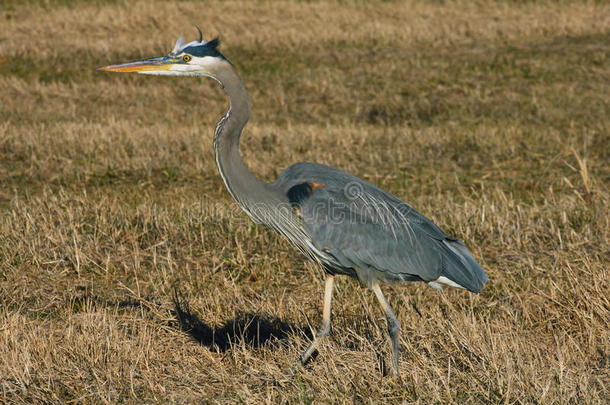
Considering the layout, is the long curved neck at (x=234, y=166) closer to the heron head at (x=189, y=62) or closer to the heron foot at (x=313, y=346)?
the heron head at (x=189, y=62)

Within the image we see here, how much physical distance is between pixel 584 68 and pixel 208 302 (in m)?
13.1

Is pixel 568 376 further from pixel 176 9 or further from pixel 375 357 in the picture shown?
pixel 176 9

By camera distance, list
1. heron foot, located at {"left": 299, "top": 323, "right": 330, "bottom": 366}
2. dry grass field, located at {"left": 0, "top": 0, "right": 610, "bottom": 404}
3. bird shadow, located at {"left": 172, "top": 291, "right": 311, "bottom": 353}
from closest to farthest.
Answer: dry grass field, located at {"left": 0, "top": 0, "right": 610, "bottom": 404} < heron foot, located at {"left": 299, "top": 323, "right": 330, "bottom": 366} < bird shadow, located at {"left": 172, "top": 291, "right": 311, "bottom": 353}

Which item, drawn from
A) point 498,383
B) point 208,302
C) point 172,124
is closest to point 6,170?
point 172,124

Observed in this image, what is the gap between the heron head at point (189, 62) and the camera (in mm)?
4969

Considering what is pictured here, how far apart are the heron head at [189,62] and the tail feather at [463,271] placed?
66.2 inches

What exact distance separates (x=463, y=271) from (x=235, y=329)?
4.94 feet

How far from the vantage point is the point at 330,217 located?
188 inches

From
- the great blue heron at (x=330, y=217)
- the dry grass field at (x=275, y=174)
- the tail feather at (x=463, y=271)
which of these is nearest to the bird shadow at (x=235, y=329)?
the dry grass field at (x=275, y=174)

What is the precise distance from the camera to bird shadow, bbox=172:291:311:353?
5328 millimetres

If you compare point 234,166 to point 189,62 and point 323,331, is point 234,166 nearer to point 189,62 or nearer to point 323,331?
point 189,62

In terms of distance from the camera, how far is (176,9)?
21047 mm

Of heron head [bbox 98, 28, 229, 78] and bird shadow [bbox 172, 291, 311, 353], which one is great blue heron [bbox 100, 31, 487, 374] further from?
bird shadow [bbox 172, 291, 311, 353]

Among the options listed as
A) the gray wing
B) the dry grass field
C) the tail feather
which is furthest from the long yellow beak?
the tail feather
